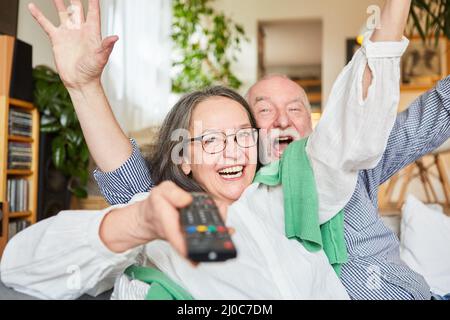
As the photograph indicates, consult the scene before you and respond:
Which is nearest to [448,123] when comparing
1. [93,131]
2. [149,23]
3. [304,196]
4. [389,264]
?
[389,264]

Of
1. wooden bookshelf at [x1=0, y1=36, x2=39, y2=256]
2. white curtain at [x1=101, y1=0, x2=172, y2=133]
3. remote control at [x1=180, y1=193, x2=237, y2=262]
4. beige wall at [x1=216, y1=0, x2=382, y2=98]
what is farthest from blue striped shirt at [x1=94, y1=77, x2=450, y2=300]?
beige wall at [x1=216, y1=0, x2=382, y2=98]

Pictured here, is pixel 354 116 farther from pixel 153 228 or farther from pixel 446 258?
pixel 446 258

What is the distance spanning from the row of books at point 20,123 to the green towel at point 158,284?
1.88 meters

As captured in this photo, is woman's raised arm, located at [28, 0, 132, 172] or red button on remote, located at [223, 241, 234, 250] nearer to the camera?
red button on remote, located at [223, 241, 234, 250]

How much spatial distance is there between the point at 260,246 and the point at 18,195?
6.57 feet

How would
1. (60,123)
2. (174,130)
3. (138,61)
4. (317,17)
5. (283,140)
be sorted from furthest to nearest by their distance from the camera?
(317,17), (138,61), (60,123), (283,140), (174,130)

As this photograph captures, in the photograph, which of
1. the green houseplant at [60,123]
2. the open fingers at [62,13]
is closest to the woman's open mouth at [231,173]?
the open fingers at [62,13]

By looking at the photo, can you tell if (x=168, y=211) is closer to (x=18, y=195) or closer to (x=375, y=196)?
(x=375, y=196)

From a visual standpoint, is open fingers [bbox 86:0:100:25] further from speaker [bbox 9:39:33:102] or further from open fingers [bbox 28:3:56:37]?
speaker [bbox 9:39:33:102]

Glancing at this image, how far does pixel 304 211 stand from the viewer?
0.77 m

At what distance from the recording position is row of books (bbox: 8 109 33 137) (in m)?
2.36

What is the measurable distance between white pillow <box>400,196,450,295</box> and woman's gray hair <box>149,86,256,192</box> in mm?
781

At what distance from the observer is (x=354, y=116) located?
68cm

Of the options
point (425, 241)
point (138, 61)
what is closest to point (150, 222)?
point (425, 241)
